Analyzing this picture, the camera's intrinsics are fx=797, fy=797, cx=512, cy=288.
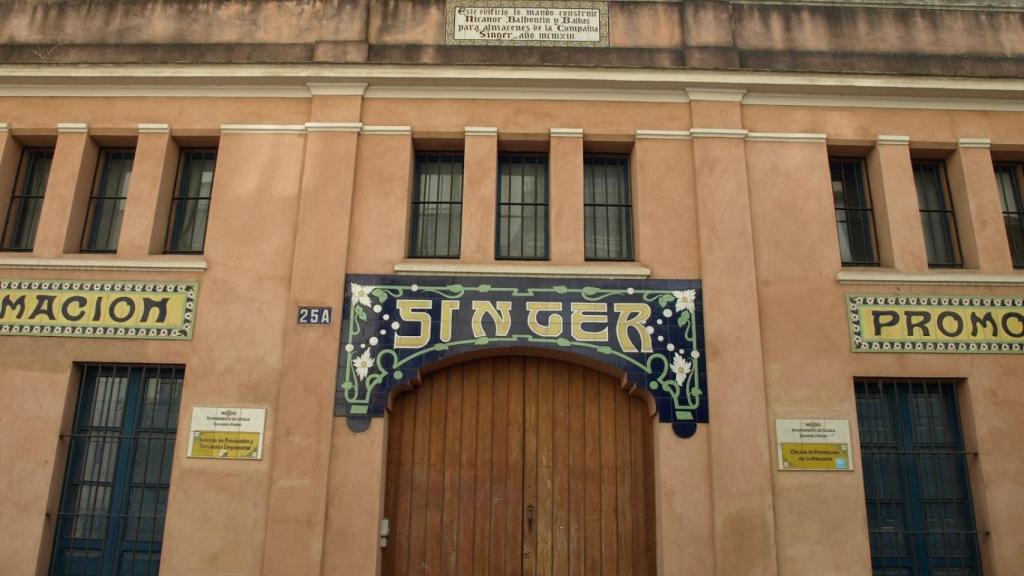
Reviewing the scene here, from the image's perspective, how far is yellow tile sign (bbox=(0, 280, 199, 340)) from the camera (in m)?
10.1

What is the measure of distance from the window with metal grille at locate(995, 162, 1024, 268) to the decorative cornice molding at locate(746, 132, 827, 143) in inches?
107

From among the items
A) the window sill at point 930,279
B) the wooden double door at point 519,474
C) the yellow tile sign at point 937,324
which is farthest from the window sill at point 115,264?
the yellow tile sign at point 937,324

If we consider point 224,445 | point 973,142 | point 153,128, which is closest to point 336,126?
point 153,128

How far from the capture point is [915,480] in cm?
979

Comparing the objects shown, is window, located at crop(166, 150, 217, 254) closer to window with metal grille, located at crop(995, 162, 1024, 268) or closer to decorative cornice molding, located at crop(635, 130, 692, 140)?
decorative cornice molding, located at crop(635, 130, 692, 140)

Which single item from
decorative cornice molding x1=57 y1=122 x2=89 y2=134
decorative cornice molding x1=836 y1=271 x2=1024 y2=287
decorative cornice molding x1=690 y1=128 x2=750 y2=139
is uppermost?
decorative cornice molding x1=57 y1=122 x2=89 y2=134

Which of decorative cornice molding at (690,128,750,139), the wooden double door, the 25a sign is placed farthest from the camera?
decorative cornice molding at (690,128,750,139)

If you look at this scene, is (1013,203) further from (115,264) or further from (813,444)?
(115,264)

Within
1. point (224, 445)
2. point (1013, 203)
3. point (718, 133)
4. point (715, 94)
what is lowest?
point (224, 445)

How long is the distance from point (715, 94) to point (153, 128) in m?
7.63

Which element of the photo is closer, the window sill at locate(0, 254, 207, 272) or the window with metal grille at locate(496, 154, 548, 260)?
the window sill at locate(0, 254, 207, 272)

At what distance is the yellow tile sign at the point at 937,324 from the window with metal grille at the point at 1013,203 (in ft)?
3.42

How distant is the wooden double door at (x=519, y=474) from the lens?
31.9ft

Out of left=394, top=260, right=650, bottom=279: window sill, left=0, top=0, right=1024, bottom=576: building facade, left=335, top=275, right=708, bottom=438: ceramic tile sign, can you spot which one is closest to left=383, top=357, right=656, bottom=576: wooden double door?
left=0, top=0, right=1024, bottom=576: building facade
